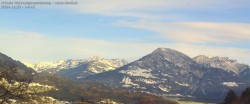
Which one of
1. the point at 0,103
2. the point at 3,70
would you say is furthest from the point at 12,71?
the point at 0,103

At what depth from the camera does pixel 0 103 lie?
30.3 m

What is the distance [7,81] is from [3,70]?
0.92 m

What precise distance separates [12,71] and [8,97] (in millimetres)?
1974

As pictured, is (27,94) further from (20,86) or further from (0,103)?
(0,103)

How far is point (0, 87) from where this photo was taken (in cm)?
3111

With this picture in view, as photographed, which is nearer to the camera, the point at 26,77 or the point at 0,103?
the point at 0,103

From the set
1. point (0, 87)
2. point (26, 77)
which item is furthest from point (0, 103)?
point (26, 77)

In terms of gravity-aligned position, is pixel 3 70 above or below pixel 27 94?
above

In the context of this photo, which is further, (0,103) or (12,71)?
(12,71)

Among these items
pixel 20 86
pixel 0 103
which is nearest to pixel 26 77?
pixel 20 86

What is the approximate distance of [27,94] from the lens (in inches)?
1300

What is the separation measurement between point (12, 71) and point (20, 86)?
133 centimetres

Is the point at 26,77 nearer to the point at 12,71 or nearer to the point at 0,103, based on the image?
the point at 12,71

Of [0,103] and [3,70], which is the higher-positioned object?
[3,70]
